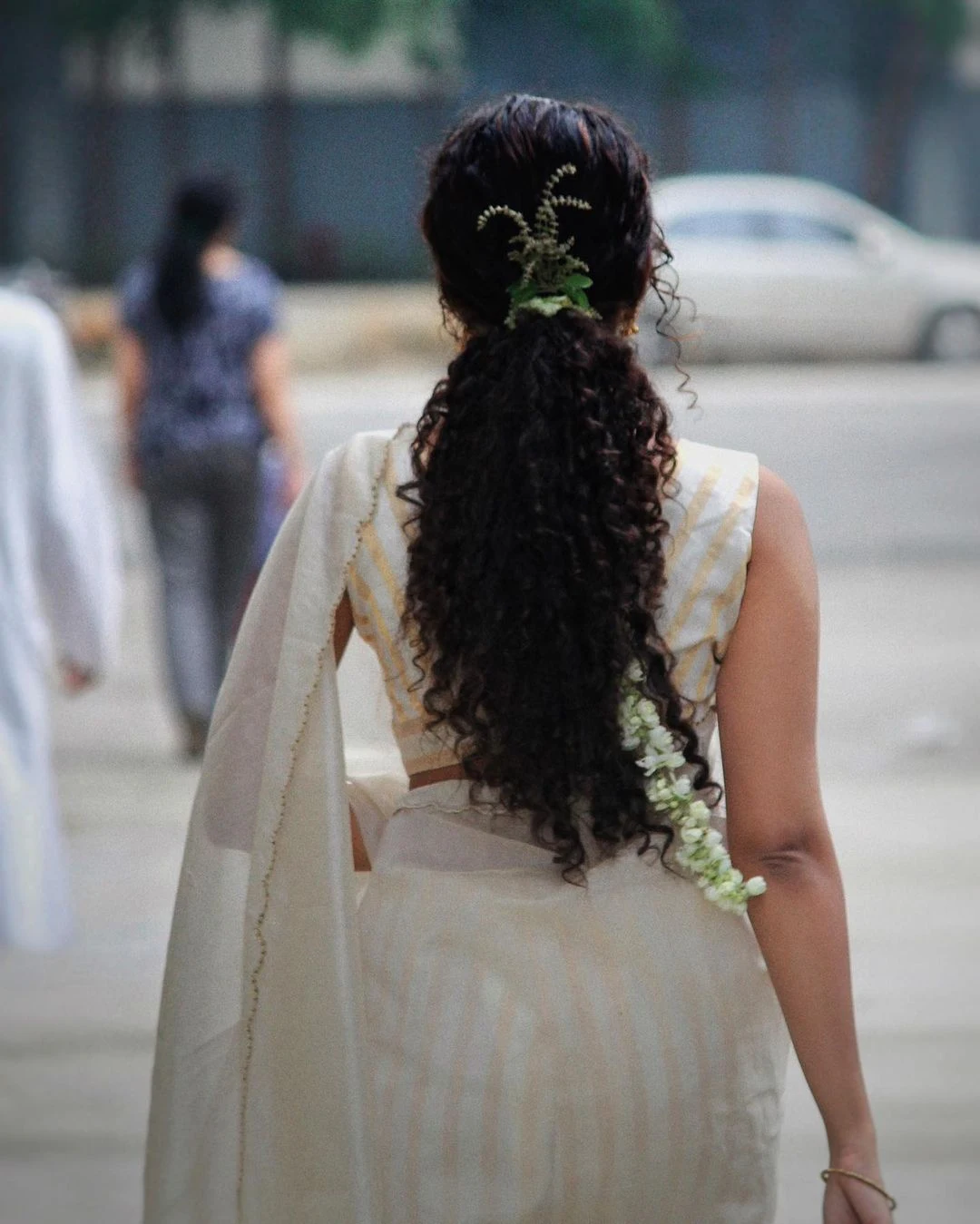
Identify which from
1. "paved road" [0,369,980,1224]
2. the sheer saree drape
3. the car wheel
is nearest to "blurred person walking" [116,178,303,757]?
"paved road" [0,369,980,1224]

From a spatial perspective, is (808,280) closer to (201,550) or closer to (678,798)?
(201,550)

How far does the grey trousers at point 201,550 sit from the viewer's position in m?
6.27

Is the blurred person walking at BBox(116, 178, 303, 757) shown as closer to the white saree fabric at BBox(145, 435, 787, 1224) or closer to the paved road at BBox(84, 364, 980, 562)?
the white saree fabric at BBox(145, 435, 787, 1224)

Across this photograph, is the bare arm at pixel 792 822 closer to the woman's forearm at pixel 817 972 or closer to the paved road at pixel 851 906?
the woman's forearm at pixel 817 972

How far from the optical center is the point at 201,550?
634 cm

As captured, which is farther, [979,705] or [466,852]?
[979,705]

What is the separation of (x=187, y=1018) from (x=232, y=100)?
1928cm

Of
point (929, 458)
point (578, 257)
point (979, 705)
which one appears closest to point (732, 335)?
→ point (929, 458)

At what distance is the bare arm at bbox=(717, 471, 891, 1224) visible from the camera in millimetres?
1799

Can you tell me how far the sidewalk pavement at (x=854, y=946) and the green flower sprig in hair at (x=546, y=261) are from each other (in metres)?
2.10

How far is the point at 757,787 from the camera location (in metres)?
1.81

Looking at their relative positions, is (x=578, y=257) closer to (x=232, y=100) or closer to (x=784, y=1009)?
(x=784, y=1009)

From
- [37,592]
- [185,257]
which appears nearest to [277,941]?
[37,592]

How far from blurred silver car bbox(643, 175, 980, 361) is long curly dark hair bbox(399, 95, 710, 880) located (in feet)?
48.6
